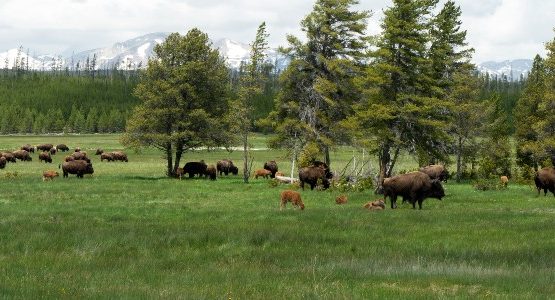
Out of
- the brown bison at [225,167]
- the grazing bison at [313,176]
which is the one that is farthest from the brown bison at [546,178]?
the brown bison at [225,167]

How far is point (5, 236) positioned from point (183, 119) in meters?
32.2

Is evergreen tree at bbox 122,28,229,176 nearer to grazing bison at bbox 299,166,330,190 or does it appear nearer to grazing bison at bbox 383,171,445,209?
grazing bison at bbox 299,166,330,190

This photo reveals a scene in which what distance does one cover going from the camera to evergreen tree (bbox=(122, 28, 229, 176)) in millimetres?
45781

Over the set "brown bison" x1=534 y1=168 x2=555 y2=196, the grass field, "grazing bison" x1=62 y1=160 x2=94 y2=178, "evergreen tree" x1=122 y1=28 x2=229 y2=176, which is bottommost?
the grass field

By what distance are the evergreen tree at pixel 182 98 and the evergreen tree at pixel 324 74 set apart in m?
7.41

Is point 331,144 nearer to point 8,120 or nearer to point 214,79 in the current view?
point 214,79

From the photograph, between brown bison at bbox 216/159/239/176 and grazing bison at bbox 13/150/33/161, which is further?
grazing bison at bbox 13/150/33/161

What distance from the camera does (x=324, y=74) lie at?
42188 mm

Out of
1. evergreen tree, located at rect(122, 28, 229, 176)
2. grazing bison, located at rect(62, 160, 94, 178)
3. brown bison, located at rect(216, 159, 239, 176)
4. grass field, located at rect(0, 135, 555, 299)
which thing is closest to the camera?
grass field, located at rect(0, 135, 555, 299)

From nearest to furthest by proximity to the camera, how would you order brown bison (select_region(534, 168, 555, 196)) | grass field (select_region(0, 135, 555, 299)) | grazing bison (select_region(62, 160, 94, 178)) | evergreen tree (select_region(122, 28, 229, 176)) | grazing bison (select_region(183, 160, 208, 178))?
1. grass field (select_region(0, 135, 555, 299))
2. brown bison (select_region(534, 168, 555, 196))
3. evergreen tree (select_region(122, 28, 229, 176))
4. grazing bison (select_region(62, 160, 94, 178))
5. grazing bison (select_region(183, 160, 208, 178))

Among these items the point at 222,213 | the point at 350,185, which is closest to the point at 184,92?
the point at 350,185

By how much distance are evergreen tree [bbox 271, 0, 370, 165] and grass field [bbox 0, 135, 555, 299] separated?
677 inches

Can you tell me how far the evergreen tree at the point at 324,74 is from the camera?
41.2m

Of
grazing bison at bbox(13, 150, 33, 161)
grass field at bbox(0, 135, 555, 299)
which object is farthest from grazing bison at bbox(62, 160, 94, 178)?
grazing bison at bbox(13, 150, 33, 161)
